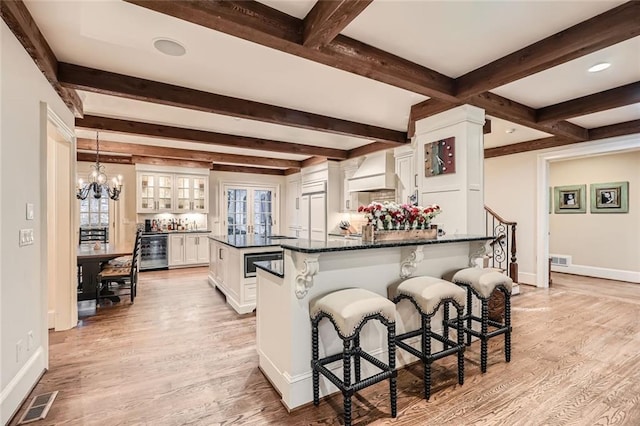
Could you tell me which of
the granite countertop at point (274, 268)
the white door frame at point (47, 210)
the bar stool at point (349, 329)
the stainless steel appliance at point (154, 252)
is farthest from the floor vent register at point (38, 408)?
the stainless steel appliance at point (154, 252)

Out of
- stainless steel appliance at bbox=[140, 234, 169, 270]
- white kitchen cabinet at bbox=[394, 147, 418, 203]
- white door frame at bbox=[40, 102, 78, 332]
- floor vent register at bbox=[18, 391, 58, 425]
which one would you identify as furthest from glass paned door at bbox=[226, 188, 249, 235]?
floor vent register at bbox=[18, 391, 58, 425]

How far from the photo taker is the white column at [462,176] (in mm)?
3521

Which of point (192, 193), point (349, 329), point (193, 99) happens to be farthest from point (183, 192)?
point (349, 329)

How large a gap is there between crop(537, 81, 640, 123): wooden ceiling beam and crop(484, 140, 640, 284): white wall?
1873 mm

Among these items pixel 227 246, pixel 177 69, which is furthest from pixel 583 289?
pixel 177 69

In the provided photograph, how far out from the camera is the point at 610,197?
20.1ft

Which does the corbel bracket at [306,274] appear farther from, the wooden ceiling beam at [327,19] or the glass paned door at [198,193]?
the glass paned door at [198,193]

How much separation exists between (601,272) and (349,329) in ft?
23.0

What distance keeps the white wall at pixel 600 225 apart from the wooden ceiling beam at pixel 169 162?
825 centimetres

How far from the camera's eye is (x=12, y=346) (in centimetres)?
206

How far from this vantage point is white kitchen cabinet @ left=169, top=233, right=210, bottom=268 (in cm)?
730

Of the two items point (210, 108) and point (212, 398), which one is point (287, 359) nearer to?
point (212, 398)

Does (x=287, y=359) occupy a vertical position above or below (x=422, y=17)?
below

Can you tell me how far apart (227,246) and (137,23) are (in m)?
2.91
